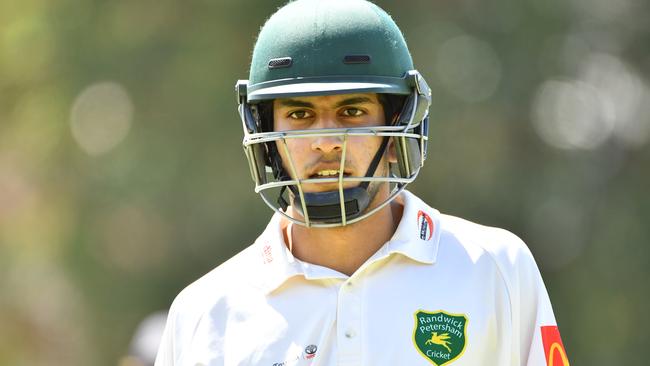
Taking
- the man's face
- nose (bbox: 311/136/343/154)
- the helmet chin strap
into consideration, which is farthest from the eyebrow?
the helmet chin strap

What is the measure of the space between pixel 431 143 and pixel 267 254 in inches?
264

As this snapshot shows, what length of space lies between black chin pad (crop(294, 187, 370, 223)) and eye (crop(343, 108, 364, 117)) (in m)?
0.21

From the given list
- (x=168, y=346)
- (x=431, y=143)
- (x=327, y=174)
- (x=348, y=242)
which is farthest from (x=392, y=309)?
(x=431, y=143)

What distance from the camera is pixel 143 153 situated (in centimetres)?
1122

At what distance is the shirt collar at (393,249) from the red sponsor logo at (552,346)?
34cm

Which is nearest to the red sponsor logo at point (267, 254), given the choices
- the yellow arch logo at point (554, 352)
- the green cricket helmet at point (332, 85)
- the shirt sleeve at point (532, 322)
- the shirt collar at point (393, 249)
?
the shirt collar at point (393, 249)

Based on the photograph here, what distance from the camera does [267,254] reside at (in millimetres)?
3742

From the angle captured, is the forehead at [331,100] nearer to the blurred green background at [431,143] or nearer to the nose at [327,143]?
the nose at [327,143]

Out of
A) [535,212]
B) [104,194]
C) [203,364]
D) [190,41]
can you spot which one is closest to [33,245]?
[104,194]

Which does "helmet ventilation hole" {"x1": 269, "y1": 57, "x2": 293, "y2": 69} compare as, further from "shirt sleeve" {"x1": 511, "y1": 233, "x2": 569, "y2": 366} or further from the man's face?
"shirt sleeve" {"x1": 511, "y1": 233, "x2": 569, "y2": 366}

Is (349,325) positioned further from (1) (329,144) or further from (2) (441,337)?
(1) (329,144)

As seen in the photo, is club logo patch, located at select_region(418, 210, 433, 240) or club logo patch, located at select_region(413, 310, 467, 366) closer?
club logo patch, located at select_region(413, 310, 467, 366)

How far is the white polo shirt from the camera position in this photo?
345cm

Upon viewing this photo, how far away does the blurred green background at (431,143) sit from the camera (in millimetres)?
10836
